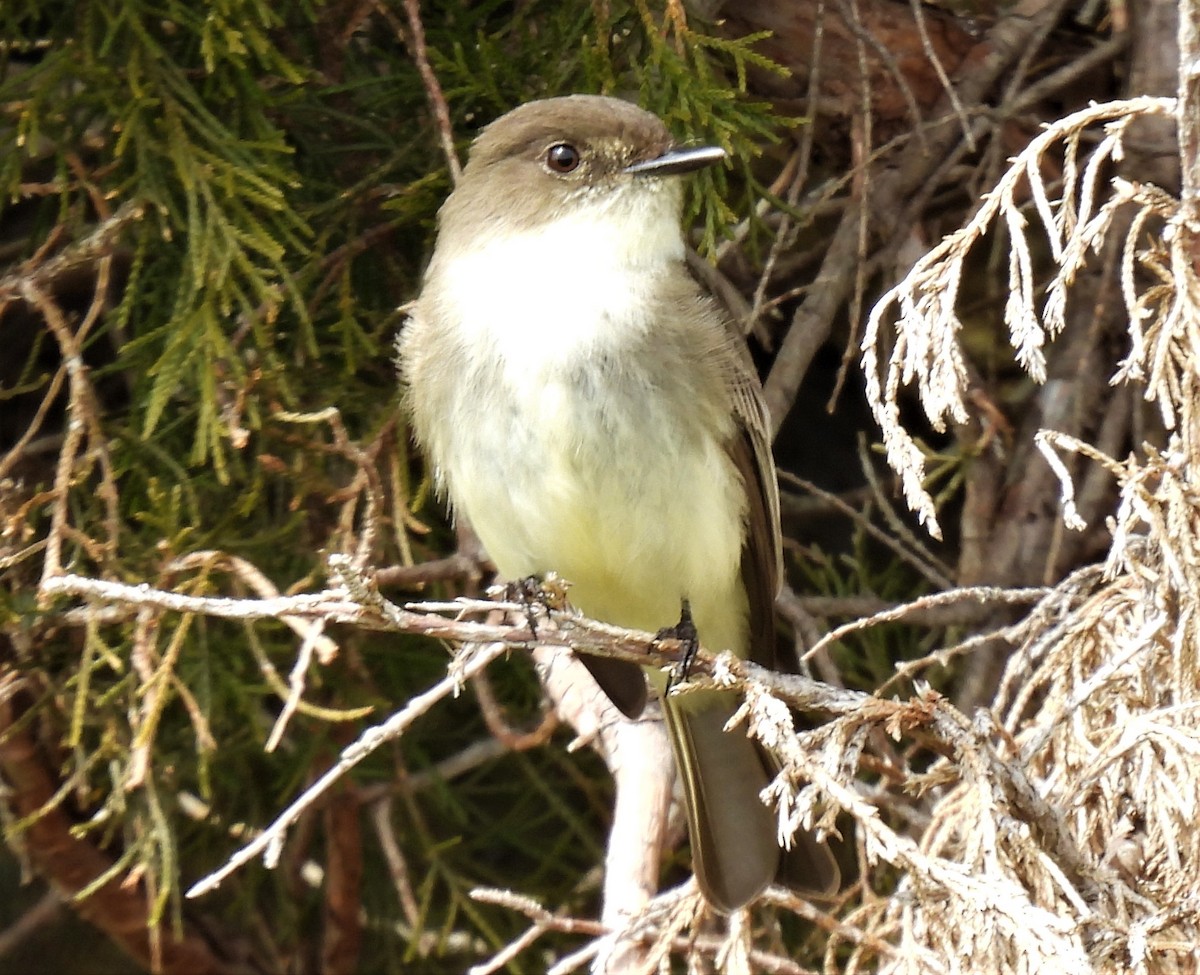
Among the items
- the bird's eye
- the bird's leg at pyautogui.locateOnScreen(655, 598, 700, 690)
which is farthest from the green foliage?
the bird's leg at pyautogui.locateOnScreen(655, 598, 700, 690)

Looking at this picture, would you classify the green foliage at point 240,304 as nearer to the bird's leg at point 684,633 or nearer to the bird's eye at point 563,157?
the bird's eye at point 563,157

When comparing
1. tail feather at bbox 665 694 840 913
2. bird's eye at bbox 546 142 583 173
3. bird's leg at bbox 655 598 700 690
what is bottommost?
tail feather at bbox 665 694 840 913

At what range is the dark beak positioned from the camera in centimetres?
262

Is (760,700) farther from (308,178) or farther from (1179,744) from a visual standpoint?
(308,178)

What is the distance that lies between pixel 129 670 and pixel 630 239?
3.68 ft

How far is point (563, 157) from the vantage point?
2848 mm

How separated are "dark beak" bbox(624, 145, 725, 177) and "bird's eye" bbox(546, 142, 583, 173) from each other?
99mm

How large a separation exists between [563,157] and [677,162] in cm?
26

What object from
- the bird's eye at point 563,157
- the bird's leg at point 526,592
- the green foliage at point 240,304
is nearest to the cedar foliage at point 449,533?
the green foliage at point 240,304

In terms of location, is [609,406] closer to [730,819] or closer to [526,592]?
[526,592]

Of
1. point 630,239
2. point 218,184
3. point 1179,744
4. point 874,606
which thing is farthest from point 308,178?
point 1179,744

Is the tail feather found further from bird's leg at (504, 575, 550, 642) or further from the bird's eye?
the bird's eye

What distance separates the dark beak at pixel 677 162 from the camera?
2617 millimetres

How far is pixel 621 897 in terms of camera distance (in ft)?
8.84
